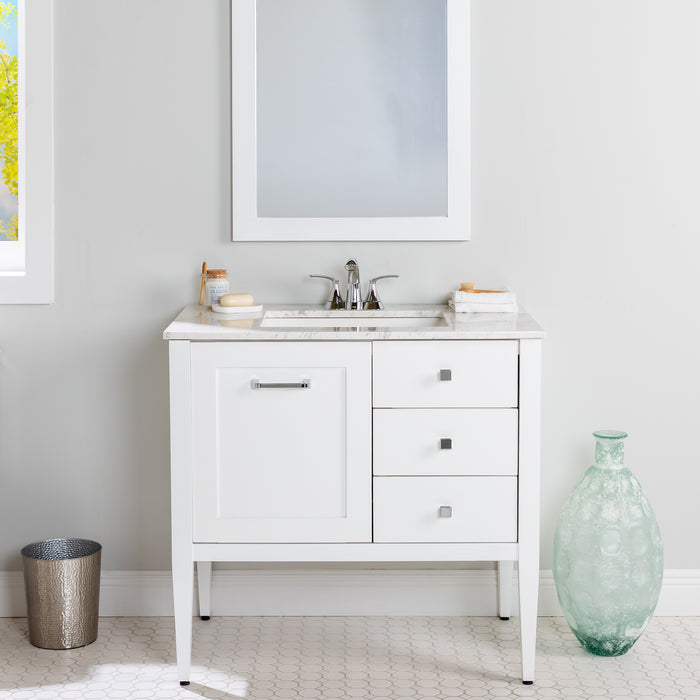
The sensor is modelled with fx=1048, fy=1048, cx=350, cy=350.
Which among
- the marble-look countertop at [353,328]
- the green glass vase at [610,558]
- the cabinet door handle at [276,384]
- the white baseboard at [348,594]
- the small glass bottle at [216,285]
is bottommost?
the white baseboard at [348,594]

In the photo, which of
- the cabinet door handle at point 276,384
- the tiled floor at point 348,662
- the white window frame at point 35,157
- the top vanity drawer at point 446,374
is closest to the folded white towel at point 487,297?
the top vanity drawer at point 446,374

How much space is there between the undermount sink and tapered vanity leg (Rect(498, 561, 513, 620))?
710mm

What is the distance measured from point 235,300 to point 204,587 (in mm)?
820

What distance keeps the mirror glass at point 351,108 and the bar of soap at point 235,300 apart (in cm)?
28

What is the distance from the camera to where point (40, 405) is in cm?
289

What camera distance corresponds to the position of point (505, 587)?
2.88 m

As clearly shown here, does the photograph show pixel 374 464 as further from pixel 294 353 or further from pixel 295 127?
pixel 295 127

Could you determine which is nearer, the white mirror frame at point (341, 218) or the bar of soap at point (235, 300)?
the bar of soap at point (235, 300)

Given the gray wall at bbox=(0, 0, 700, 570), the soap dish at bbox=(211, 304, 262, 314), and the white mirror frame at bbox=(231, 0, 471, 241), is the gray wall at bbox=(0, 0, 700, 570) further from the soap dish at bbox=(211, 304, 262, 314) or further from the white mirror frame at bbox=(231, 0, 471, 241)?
the soap dish at bbox=(211, 304, 262, 314)

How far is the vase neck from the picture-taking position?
2660 millimetres

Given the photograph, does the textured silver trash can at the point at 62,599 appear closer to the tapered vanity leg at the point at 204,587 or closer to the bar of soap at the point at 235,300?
the tapered vanity leg at the point at 204,587

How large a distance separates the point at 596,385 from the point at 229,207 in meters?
1.12

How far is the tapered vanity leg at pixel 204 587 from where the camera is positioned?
2873mm

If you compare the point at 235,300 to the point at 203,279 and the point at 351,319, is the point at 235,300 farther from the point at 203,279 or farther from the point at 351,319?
the point at 351,319
